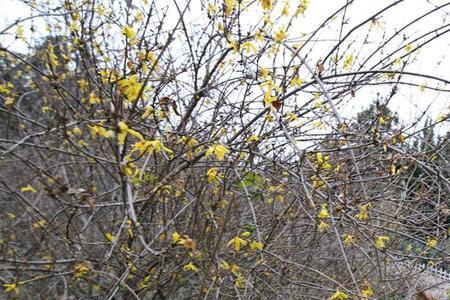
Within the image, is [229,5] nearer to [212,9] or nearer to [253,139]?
[212,9]

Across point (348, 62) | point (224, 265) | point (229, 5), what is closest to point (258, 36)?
point (229, 5)

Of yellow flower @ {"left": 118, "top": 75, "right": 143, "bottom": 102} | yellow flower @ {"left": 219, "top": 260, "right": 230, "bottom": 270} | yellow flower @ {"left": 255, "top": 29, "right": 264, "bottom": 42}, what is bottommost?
yellow flower @ {"left": 219, "top": 260, "right": 230, "bottom": 270}

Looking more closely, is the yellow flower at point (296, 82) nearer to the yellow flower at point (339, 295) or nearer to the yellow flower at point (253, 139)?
the yellow flower at point (253, 139)

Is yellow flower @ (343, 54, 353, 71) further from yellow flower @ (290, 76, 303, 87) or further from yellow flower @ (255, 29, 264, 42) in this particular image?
yellow flower @ (255, 29, 264, 42)

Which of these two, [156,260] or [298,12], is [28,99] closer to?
[156,260]

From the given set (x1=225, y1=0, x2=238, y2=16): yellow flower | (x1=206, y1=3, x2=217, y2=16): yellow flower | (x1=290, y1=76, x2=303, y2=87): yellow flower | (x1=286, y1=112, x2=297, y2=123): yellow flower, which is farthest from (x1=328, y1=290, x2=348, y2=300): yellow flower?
(x1=206, y1=3, x2=217, y2=16): yellow flower

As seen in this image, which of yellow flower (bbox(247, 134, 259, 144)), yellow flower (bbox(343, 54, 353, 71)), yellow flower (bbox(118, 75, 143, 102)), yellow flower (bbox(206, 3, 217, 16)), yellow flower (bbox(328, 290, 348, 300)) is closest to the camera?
yellow flower (bbox(118, 75, 143, 102))

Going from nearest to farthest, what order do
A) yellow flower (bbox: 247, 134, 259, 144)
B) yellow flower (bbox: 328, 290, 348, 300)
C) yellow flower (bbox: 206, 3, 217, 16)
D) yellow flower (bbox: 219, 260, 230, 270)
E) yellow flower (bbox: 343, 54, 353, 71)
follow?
yellow flower (bbox: 328, 290, 348, 300) → yellow flower (bbox: 247, 134, 259, 144) → yellow flower (bbox: 219, 260, 230, 270) → yellow flower (bbox: 206, 3, 217, 16) → yellow flower (bbox: 343, 54, 353, 71)

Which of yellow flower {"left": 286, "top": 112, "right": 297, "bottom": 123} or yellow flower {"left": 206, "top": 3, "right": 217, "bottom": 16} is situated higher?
yellow flower {"left": 206, "top": 3, "right": 217, "bottom": 16}

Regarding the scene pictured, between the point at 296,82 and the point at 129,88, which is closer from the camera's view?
the point at 129,88

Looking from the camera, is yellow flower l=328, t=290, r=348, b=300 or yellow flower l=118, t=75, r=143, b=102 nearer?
yellow flower l=118, t=75, r=143, b=102

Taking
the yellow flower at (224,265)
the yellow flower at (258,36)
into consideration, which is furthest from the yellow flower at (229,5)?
the yellow flower at (224,265)

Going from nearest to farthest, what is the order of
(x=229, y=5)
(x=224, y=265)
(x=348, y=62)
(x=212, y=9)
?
(x=229, y=5) → (x=224, y=265) → (x=212, y=9) → (x=348, y=62)

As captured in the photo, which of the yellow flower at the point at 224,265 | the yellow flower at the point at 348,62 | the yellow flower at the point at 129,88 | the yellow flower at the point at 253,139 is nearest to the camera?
the yellow flower at the point at 129,88
